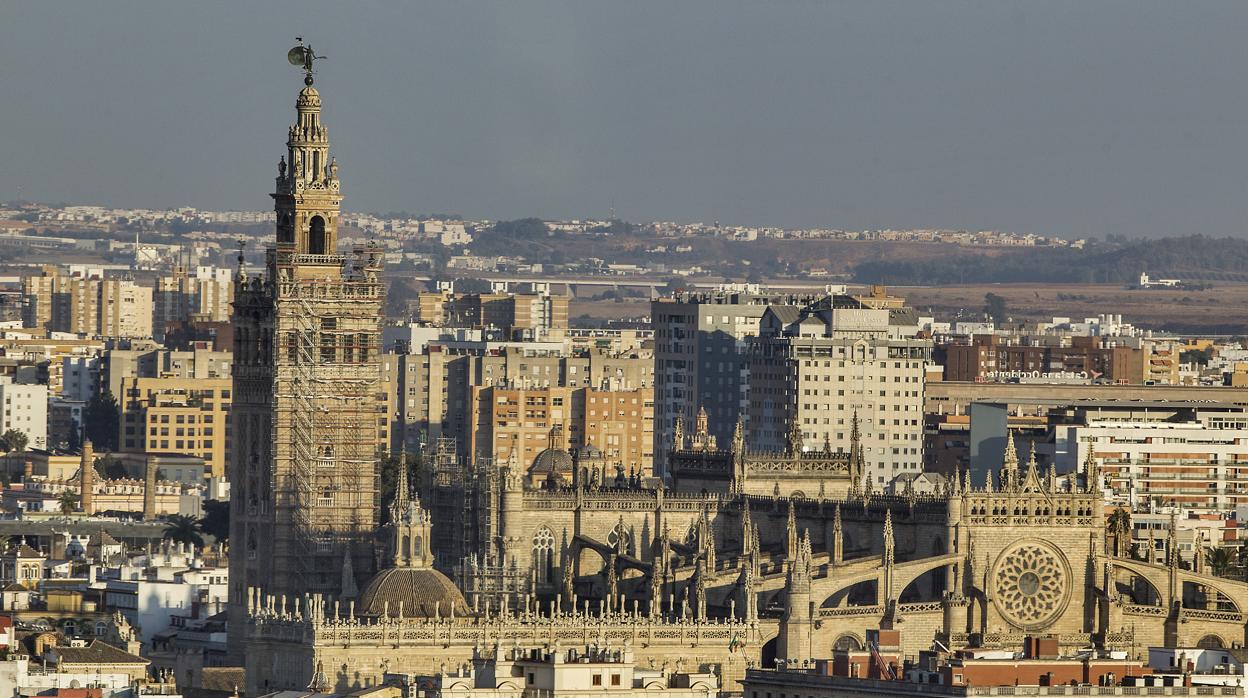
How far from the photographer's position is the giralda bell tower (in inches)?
5241

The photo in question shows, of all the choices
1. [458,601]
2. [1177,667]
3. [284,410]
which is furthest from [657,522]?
[1177,667]

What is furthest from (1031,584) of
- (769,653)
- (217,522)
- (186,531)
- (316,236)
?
(217,522)

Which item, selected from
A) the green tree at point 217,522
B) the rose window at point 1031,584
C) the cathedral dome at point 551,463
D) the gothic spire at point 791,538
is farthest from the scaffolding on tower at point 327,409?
the green tree at point 217,522

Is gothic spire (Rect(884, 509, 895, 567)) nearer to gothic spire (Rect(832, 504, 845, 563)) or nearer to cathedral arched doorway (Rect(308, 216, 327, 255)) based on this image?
gothic spire (Rect(832, 504, 845, 563))

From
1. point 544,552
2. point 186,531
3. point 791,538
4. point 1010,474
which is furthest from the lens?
point 186,531

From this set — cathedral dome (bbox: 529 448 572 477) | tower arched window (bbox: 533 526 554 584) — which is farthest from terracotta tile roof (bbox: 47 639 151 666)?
cathedral dome (bbox: 529 448 572 477)

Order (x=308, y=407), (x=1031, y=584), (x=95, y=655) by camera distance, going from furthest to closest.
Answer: (x=308, y=407) → (x=1031, y=584) → (x=95, y=655)

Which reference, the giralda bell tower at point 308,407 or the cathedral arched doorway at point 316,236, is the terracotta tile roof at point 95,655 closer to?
the giralda bell tower at point 308,407

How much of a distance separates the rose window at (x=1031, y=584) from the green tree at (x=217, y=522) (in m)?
66.3

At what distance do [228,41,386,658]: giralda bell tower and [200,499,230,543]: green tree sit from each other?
148 feet

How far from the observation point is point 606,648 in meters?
100

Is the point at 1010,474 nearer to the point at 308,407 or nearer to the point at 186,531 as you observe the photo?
the point at 308,407

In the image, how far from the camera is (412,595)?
354ft

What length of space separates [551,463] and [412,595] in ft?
122
